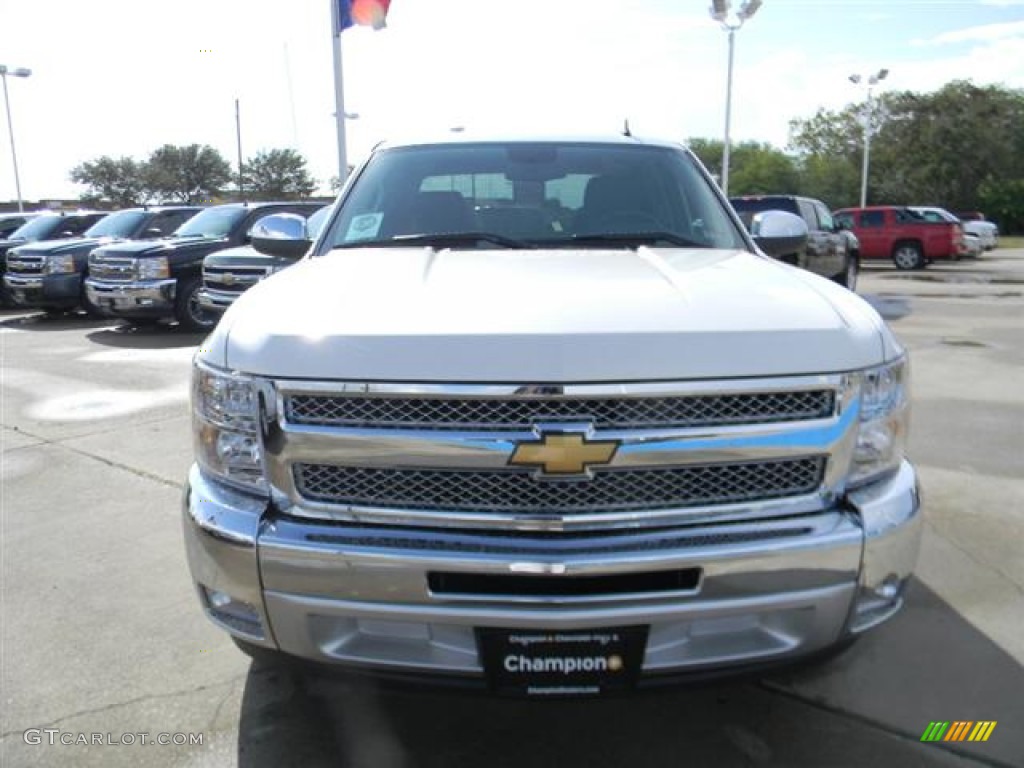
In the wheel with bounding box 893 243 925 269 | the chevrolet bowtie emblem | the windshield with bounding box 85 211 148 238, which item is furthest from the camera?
the wheel with bounding box 893 243 925 269

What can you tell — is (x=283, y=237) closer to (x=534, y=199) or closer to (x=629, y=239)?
(x=534, y=199)

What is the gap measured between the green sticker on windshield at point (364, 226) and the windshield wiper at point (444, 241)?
0.22 feet

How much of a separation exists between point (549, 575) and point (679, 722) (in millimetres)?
1044

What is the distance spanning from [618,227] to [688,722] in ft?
6.24

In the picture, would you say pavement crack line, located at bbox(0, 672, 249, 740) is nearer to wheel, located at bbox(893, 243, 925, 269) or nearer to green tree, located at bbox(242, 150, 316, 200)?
wheel, located at bbox(893, 243, 925, 269)

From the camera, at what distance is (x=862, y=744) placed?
2691 millimetres

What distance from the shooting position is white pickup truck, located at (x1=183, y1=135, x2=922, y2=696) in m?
2.13

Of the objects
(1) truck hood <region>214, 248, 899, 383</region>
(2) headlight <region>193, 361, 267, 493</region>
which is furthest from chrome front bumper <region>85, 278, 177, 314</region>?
(2) headlight <region>193, 361, 267, 493</region>

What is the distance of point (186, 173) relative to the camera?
218 feet

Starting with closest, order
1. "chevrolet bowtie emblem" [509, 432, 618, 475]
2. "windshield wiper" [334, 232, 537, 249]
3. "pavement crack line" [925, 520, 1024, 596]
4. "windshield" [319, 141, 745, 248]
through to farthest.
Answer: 1. "chevrolet bowtie emblem" [509, 432, 618, 475]
2. "windshield wiper" [334, 232, 537, 249]
3. "windshield" [319, 141, 745, 248]
4. "pavement crack line" [925, 520, 1024, 596]

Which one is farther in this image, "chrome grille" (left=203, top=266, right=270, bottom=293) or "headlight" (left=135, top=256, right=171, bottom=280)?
"headlight" (left=135, top=256, right=171, bottom=280)

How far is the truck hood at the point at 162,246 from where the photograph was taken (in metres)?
12.1

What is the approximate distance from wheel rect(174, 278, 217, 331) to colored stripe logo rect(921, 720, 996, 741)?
10959 millimetres

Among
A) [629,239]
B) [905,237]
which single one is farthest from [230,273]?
[905,237]
